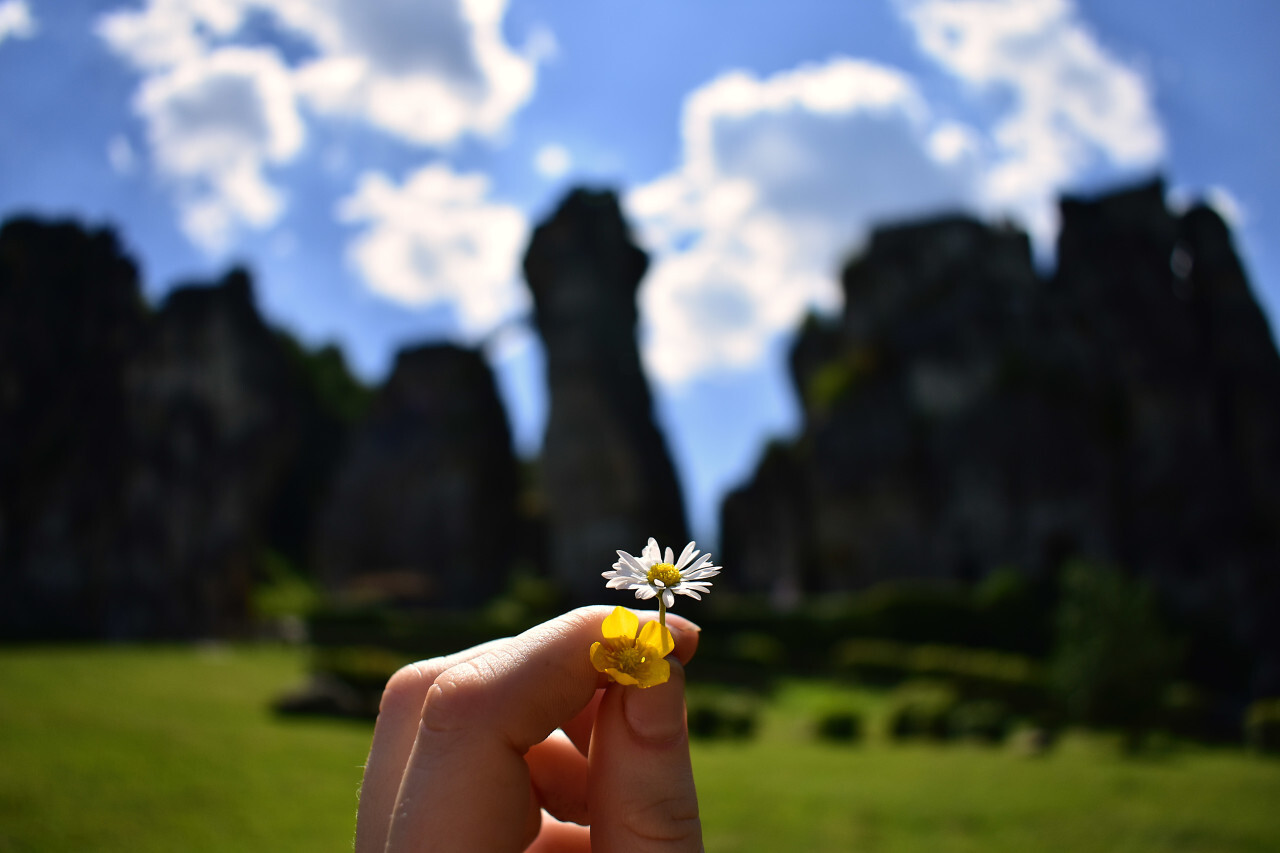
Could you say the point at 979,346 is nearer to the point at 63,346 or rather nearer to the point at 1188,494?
the point at 1188,494

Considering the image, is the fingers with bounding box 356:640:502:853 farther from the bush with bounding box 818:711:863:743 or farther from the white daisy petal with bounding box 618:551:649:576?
the bush with bounding box 818:711:863:743

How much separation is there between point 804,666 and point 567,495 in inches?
732

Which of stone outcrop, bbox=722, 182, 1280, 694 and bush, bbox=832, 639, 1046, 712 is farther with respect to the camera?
stone outcrop, bbox=722, 182, 1280, 694

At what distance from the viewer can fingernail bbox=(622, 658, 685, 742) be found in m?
1.43

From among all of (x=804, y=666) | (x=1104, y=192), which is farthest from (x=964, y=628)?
(x=1104, y=192)

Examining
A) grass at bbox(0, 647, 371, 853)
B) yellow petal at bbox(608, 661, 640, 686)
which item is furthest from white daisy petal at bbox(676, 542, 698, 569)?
grass at bbox(0, 647, 371, 853)

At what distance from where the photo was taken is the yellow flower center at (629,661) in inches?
55.9

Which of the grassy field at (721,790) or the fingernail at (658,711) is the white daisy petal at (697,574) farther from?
the grassy field at (721,790)

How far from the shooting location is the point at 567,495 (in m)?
43.4

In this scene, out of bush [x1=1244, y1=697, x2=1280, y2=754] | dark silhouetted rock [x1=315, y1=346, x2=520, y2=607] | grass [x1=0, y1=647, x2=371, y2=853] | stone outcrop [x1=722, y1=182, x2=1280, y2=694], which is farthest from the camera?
dark silhouetted rock [x1=315, y1=346, x2=520, y2=607]

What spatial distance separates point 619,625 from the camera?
144cm

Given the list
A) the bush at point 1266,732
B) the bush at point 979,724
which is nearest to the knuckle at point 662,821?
the bush at point 979,724

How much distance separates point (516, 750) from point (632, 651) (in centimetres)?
27

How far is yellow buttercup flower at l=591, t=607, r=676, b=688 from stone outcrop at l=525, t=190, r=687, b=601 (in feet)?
131
